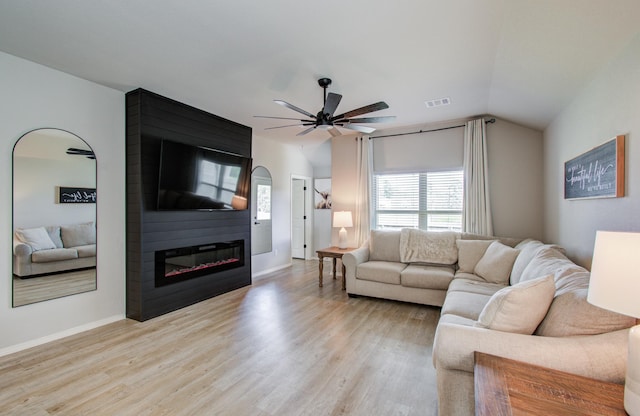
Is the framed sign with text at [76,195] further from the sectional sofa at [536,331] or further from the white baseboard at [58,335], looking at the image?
the sectional sofa at [536,331]

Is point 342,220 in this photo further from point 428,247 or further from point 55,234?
point 55,234

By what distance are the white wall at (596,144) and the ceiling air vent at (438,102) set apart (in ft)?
4.04

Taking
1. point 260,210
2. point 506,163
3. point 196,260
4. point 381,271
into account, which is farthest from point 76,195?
point 506,163

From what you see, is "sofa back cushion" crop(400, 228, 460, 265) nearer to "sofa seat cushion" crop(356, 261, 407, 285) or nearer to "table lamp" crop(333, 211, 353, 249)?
"sofa seat cushion" crop(356, 261, 407, 285)

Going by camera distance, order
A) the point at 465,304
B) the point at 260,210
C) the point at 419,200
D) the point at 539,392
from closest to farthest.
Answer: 1. the point at 539,392
2. the point at 465,304
3. the point at 419,200
4. the point at 260,210

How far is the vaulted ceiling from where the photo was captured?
2.01m

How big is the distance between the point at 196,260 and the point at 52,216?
5.52 feet

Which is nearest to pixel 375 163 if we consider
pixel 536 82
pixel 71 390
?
pixel 536 82

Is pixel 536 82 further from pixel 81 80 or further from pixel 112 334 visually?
pixel 112 334

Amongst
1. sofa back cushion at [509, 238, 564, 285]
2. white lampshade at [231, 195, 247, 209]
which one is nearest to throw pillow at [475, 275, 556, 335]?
sofa back cushion at [509, 238, 564, 285]

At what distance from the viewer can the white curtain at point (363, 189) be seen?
536 cm

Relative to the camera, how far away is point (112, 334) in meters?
3.13

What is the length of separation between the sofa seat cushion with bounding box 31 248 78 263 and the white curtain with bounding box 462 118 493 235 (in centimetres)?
512

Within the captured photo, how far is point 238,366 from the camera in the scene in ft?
8.18
